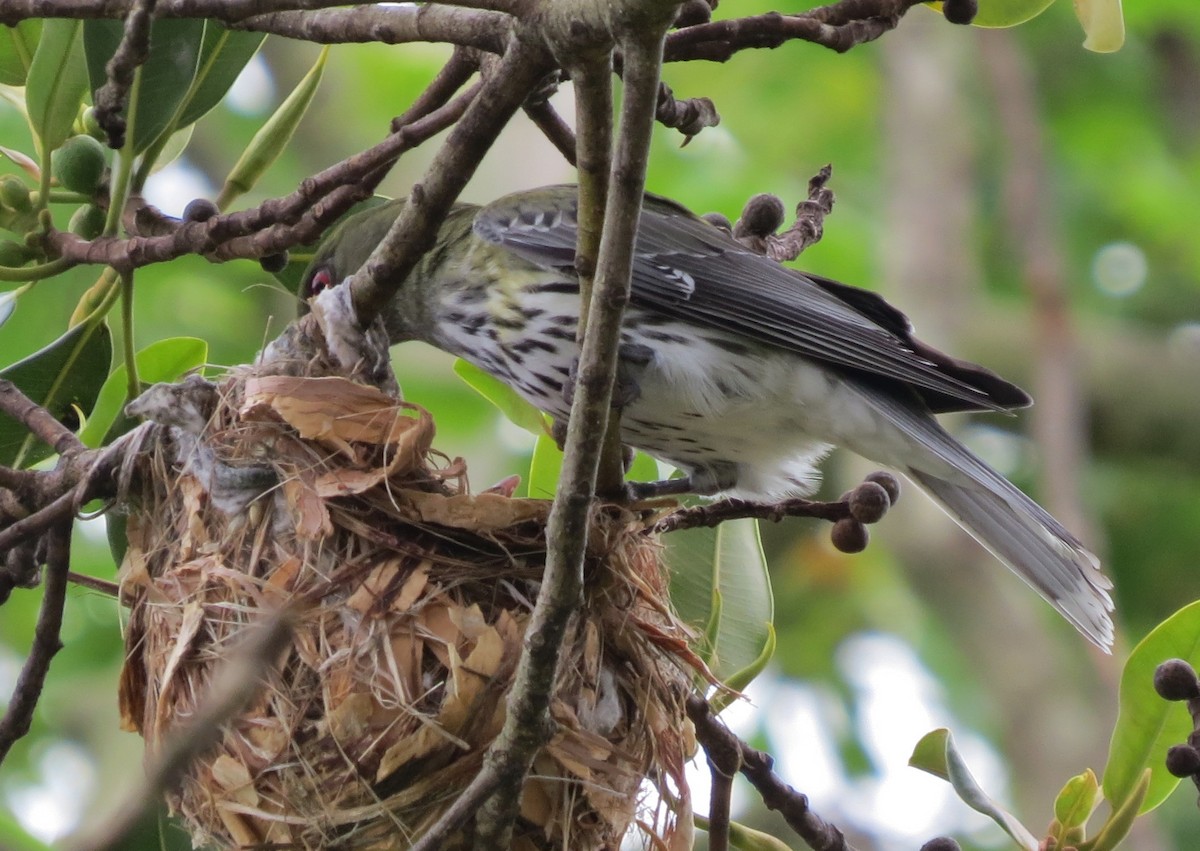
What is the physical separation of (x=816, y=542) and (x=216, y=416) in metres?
6.17

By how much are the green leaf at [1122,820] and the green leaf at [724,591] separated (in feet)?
2.71

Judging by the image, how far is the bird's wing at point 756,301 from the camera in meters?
3.70

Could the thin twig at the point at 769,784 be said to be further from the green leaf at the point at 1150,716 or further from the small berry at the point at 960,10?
the small berry at the point at 960,10

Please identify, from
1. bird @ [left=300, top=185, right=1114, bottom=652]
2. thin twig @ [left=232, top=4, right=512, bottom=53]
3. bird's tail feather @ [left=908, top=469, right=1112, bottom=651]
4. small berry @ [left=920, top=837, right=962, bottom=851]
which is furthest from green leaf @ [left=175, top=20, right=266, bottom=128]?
small berry @ [left=920, top=837, right=962, bottom=851]

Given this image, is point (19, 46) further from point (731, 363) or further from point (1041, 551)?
point (1041, 551)

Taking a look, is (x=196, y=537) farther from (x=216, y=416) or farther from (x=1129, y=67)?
(x=1129, y=67)

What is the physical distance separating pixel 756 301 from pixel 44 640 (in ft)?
6.22

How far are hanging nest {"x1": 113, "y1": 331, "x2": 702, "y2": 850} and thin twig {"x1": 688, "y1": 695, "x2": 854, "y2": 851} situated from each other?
0.58 ft

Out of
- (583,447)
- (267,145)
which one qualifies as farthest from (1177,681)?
(267,145)

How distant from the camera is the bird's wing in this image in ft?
12.1

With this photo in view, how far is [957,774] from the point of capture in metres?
3.02

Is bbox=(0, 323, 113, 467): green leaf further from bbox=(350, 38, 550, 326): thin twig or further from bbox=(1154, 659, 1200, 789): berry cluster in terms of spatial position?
bbox=(1154, 659, 1200, 789): berry cluster

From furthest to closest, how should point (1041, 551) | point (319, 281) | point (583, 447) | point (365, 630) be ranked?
1. point (319, 281)
2. point (1041, 551)
3. point (365, 630)
4. point (583, 447)

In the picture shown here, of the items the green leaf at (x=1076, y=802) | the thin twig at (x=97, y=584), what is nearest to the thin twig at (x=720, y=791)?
the green leaf at (x=1076, y=802)
